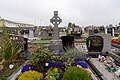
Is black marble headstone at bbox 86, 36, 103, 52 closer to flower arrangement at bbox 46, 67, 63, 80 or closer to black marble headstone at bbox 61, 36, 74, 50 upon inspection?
black marble headstone at bbox 61, 36, 74, 50

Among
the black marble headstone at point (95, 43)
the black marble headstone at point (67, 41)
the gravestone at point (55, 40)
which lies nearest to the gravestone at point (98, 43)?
the black marble headstone at point (95, 43)

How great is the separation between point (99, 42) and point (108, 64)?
3.94 metres

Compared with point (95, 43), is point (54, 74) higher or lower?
lower

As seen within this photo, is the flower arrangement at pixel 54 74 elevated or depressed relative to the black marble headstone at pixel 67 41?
depressed

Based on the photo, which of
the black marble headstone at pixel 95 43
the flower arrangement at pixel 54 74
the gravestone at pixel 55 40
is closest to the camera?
the flower arrangement at pixel 54 74

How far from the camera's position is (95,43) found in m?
11.1

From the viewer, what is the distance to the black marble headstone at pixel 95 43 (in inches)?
433

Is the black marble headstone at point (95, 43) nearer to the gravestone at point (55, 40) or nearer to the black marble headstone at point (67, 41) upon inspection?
the gravestone at point (55, 40)

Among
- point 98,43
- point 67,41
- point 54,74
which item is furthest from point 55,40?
point 54,74

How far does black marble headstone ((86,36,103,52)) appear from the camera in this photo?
1099cm

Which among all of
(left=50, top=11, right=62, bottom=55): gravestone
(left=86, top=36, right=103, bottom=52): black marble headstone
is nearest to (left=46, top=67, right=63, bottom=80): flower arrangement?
(left=86, top=36, right=103, bottom=52): black marble headstone

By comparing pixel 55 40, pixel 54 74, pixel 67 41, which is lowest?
pixel 54 74

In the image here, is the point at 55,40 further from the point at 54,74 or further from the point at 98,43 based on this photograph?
the point at 54,74

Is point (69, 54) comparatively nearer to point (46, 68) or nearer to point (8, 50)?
point (46, 68)
